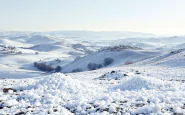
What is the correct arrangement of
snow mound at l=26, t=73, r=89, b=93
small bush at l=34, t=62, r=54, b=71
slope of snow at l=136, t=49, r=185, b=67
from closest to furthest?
snow mound at l=26, t=73, r=89, b=93 → slope of snow at l=136, t=49, r=185, b=67 → small bush at l=34, t=62, r=54, b=71

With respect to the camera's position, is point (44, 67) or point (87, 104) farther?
point (44, 67)

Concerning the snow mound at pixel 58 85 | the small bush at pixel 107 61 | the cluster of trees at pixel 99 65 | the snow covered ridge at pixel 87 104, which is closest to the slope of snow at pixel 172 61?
the snow mound at pixel 58 85

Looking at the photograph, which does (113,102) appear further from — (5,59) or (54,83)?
(5,59)

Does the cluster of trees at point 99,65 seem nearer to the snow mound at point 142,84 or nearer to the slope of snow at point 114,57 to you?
the slope of snow at point 114,57

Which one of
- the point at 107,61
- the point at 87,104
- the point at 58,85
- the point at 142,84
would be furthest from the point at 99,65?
the point at 87,104

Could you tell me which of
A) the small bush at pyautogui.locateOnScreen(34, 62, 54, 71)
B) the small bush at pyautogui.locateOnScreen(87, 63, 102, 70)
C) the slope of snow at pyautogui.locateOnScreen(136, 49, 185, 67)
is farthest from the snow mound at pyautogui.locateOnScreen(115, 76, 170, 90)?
the small bush at pyautogui.locateOnScreen(34, 62, 54, 71)

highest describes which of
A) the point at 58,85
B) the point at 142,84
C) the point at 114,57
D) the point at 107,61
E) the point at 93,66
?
the point at 58,85

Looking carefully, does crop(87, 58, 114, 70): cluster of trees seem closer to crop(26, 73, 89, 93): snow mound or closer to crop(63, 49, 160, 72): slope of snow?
crop(63, 49, 160, 72): slope of snow

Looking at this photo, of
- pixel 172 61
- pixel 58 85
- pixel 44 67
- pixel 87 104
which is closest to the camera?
pixel 87 104

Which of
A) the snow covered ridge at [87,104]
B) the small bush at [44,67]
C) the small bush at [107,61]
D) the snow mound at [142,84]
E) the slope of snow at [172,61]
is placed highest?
the snow covered ridge at [87,104]

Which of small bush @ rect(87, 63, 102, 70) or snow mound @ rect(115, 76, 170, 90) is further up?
snow mound @ rect(115, 76, 170, 90)

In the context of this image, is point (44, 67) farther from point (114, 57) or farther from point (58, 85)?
point (58, 85)

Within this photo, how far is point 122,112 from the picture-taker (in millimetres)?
9828

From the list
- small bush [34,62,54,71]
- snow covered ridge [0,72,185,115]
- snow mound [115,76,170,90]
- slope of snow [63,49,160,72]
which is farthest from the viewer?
small bush [34,62,54,71]
